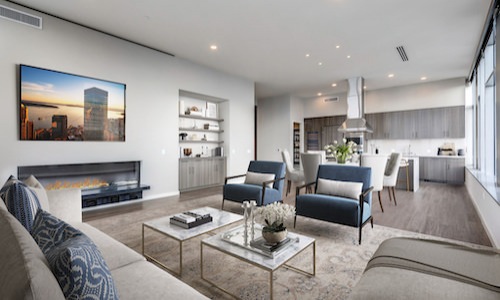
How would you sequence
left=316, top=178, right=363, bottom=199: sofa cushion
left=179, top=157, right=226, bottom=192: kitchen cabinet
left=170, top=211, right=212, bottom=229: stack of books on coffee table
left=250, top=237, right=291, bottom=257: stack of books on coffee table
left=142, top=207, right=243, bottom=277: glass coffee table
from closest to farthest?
left=250, top=237, right=291, bottom=257: stack of books on coffee table → left=142, top=207, right=243, bottom=277: glass coffee table → left=170, top=211, right=212, bottom=229: stack of books on coffee table → left=316, top=178, right=363, bottom=199: sofa cushion → left=179, top=157, right=226, bottom=192: kitchen cabinet

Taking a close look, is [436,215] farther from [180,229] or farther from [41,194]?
[41,194]

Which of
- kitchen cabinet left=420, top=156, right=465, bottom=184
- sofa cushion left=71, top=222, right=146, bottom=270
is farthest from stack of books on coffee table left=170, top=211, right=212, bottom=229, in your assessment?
kitchen cabinet left=420, top=156, right=465, bottom=184

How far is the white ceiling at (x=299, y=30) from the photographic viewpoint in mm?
3590

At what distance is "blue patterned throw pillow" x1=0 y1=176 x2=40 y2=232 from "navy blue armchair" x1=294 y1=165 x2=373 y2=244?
8.69ft

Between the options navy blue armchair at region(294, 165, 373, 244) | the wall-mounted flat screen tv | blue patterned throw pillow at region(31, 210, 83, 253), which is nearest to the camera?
blue patterned throw pillow at region(31, 210, 83, 253)

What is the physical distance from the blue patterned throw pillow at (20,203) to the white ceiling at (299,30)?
121 inches

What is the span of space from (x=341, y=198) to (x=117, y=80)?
4.47 meters

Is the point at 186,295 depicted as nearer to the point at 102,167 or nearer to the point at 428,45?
the point at 102,167

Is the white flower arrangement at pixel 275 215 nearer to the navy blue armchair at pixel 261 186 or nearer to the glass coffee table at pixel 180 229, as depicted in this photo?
the glass coffee table at pixel 180 229

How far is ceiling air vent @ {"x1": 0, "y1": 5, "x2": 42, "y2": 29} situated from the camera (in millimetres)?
3473

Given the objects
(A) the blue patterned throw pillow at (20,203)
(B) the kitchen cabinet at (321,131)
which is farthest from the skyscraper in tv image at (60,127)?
(B) the kitchen cabinet at (321,131)

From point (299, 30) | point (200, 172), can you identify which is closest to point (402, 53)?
point (299, 30)

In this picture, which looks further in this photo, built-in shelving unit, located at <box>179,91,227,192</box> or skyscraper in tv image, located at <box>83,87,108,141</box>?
built-in shelving unit, located at <box>179,91,227,192</box>

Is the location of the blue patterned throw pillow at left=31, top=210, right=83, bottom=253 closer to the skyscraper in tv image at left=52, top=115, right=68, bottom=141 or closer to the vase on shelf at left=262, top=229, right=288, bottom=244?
the vase on shelf at left=262, top=229, right=288, bottom=244
